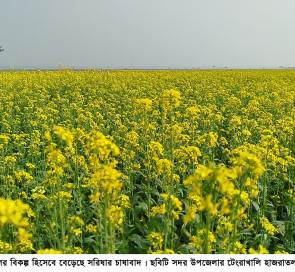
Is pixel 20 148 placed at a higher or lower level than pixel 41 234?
higher

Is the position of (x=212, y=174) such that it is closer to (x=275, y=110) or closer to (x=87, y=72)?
(x=275, y=110)

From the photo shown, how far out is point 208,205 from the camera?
214 centimetres

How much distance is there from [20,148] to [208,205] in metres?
6.07

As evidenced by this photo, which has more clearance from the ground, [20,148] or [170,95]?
[170,95]

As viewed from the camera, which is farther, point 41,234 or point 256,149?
point 256,149

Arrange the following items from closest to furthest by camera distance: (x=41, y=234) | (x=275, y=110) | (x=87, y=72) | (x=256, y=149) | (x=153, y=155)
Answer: (x=41, y=234) → (x=256, y=149) → (x=153, y=155) → (x=275, y=110) → (x=87, y=72)
